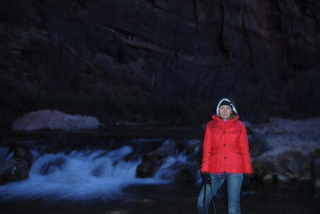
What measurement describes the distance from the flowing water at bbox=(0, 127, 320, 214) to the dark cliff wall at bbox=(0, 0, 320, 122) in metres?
8.61

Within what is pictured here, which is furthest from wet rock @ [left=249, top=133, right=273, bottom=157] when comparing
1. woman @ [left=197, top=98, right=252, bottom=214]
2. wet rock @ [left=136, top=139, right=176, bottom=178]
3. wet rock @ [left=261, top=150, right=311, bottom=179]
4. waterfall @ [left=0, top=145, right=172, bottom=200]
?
woman @ [left=197, top=98, right=252, bottom=214]

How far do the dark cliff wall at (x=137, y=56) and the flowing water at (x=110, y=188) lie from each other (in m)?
8.61

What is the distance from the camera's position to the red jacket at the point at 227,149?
3.69m

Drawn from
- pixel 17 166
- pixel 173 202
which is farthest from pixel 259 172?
pixel 17 166

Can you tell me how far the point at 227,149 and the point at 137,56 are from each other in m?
30.2

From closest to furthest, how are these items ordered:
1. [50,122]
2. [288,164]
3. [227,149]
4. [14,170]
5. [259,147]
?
[227,149]
[288,164]
[14,170]
[259,147]
[50,122]

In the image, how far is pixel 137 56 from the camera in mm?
33344

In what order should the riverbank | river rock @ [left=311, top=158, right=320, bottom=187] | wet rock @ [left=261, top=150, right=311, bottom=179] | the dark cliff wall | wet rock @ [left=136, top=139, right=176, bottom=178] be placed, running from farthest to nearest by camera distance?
the dark cliff wall, wet rock @ [left=136, top=139, right=176, bottom=178], wet rock @ [left=261, top=150, right=311, bottom=179], river rock @ [left=311, top=158, right=320, bottom=187], the riverbank

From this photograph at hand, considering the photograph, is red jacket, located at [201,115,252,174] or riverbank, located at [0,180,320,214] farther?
riverbank, located at [0,180,320,214]

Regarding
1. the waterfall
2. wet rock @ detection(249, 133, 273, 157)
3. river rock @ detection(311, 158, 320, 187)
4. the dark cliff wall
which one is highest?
the dark cliff wall

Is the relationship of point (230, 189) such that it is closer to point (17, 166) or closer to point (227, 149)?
point (227, 149)

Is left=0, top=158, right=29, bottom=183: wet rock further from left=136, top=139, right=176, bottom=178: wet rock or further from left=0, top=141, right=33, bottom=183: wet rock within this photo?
left=136, top=139, right=176, bottom=178: wet rock

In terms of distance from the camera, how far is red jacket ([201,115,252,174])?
3689 millimetres

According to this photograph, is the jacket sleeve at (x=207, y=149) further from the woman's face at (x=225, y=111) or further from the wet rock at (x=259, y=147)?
the wet rock at (x=259, y=147)
